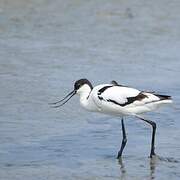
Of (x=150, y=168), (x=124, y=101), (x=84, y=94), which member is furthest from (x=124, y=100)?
(x=150, y=168)

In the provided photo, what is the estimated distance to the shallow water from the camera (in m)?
8.26

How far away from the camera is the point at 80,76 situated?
11812mm

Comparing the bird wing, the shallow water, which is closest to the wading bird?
the bird wing

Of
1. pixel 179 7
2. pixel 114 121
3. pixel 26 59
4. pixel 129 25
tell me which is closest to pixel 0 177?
pixel 114 121

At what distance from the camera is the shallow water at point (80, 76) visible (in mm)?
8259

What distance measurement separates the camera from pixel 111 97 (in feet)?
28.4

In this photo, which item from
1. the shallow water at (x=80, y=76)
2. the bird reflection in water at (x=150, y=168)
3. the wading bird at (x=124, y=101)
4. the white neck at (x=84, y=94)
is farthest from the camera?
the white neck at (x=84, y=94)

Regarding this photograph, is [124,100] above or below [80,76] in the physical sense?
above

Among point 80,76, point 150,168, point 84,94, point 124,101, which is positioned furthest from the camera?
point 80,76

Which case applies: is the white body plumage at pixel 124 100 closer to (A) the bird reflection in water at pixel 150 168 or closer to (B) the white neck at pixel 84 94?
(B) the white neck at pixel 84 94

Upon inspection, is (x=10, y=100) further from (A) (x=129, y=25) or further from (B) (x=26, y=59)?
(A) (x=129, y=25)

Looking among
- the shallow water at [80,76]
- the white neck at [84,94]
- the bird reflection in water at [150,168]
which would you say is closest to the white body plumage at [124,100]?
the white neck at [84,94]

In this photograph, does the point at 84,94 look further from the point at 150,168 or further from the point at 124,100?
the point at 150,168

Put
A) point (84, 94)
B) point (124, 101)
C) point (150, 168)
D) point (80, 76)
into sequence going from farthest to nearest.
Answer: point (80, 76) < point (84, 94) < point (124, 101) < point (150, 168)
